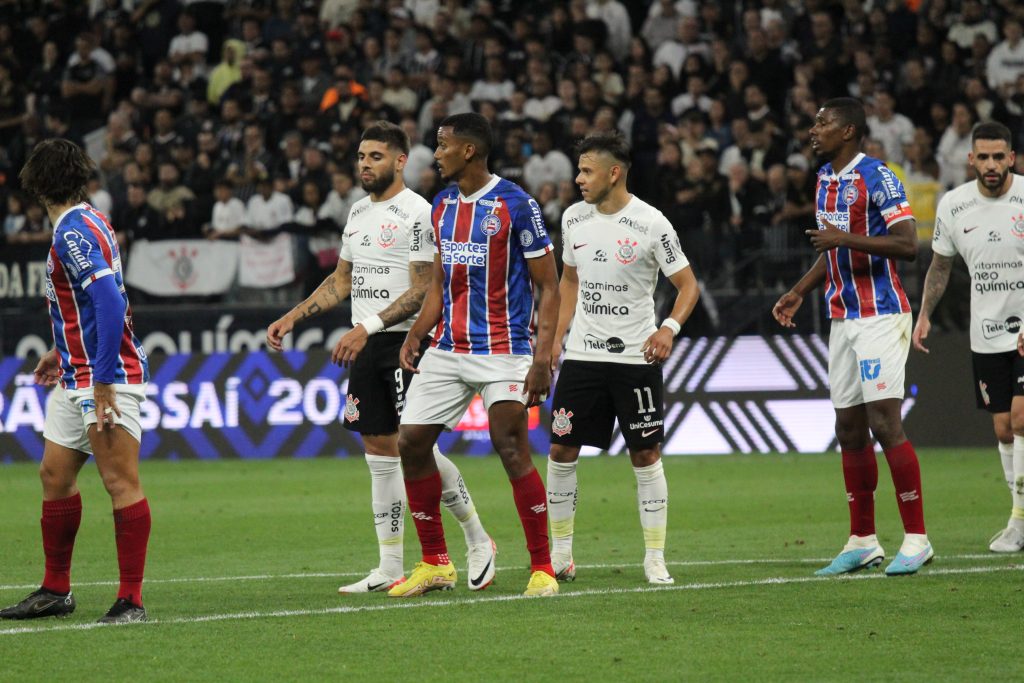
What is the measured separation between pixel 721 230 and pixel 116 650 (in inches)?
447

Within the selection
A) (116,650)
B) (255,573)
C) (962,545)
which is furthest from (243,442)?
(116,650)

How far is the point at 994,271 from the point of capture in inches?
379

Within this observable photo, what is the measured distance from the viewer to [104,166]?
2312 cm

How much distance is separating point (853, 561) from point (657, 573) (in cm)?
114

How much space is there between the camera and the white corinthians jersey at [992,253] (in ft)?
31.3

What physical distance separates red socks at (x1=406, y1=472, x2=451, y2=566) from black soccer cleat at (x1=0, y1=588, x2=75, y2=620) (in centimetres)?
181

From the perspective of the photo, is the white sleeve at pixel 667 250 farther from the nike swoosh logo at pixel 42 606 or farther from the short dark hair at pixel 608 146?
the nike swoosh logo at pixel 42 606

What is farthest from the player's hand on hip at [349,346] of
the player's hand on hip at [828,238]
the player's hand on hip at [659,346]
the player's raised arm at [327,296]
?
the player's hand on hip at [828,238]

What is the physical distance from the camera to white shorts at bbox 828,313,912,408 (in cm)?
862

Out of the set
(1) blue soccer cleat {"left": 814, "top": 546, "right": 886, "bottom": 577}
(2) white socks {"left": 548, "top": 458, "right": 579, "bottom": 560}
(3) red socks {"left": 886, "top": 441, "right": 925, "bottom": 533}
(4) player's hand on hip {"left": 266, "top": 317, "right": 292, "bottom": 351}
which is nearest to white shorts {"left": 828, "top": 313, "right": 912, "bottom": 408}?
(3) red socks {"left": 886, "top": 441, "right": 925, "bottom": 533}

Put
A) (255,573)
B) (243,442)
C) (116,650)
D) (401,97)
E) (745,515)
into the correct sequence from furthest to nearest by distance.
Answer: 1. (401,97)
2. (243,442)
3. (745,515)
4. (255,573)
5. (116,650)

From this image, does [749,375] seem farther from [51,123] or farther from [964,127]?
[51,123]

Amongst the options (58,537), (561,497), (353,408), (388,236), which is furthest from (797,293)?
(58,537)

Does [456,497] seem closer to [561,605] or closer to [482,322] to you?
[482,322]
